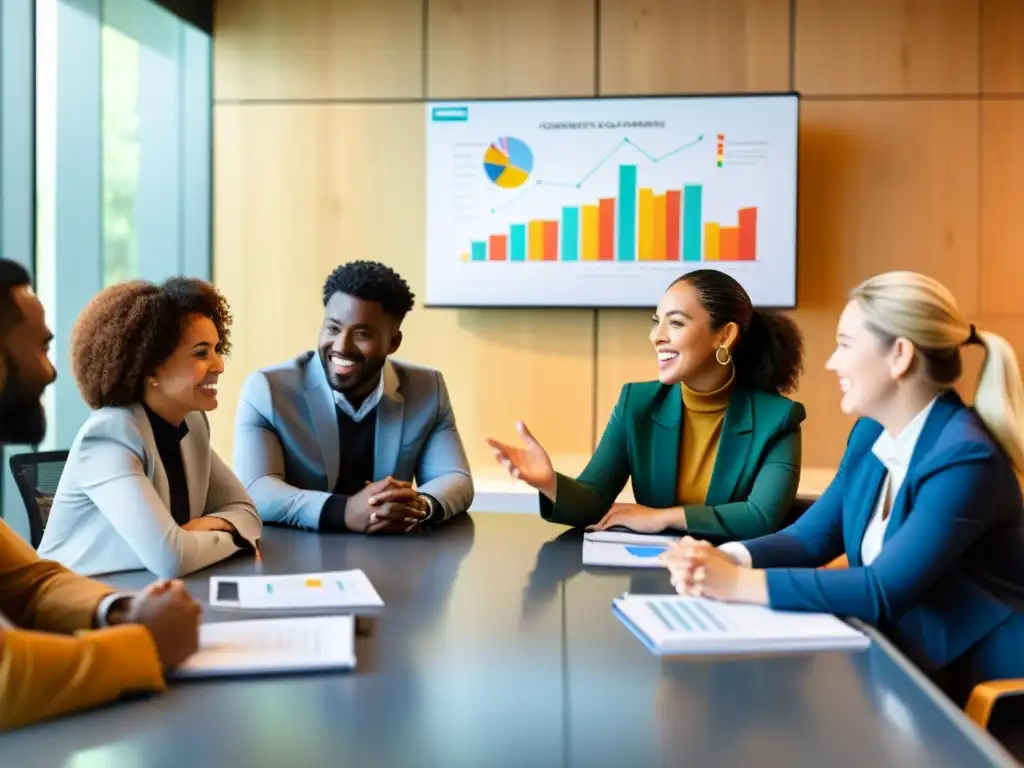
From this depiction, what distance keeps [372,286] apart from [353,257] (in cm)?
210

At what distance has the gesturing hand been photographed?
2.51m

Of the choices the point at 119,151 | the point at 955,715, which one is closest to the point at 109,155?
the point at 119,151

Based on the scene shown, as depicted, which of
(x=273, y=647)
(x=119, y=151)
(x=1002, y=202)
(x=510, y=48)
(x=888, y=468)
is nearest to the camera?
(x=273, y=647)

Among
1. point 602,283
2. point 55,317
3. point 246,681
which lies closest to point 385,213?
point 602,283

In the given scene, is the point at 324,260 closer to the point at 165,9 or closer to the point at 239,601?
the point at 165,9

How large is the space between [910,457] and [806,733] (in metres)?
0.76

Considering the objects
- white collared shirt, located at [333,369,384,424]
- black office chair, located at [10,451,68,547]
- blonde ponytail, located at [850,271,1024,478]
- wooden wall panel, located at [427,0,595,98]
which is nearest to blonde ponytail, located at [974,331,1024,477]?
blonde ponytail, located at [850,271,1024,478]

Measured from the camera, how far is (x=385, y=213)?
498cm

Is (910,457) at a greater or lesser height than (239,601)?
greater

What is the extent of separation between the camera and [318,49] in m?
5.00

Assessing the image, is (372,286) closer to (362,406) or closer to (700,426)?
(362,406)

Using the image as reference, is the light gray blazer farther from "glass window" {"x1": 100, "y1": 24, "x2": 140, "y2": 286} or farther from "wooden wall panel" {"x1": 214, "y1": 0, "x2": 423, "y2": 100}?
"wooden wall panel" {"x1": 214, "y1": 0, "x2": 423, "y2": 100}

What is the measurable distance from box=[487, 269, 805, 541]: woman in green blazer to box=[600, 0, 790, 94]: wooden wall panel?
7.34ft

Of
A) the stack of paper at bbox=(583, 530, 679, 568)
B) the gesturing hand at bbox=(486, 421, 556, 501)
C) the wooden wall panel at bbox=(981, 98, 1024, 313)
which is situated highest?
the wooden wall panel at bbox=(981, 98, 1024, 313)
